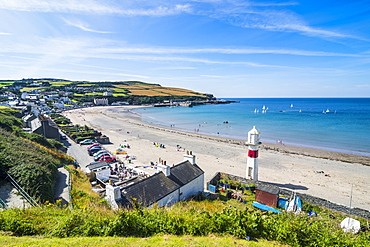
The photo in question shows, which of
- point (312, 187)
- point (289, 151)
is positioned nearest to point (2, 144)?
point (312, 187)

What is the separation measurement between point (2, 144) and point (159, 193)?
1250 centimetres

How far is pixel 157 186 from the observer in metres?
12.5

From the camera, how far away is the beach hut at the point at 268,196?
1491cm

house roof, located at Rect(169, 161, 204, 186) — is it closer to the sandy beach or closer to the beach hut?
the beach hut

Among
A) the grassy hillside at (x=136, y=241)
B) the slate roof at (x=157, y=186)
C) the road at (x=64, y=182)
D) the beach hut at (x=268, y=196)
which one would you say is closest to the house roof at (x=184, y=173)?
the slate roof at (x=157, y=186)

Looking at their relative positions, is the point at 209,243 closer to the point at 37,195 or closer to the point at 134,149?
the point at 37,195

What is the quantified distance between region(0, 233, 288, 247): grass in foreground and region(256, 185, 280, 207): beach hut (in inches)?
423

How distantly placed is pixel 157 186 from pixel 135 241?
7.29 metres

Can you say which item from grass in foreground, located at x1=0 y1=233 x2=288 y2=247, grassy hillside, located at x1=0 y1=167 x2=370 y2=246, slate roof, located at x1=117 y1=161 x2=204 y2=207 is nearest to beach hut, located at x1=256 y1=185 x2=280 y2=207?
slate roof, located at x1=117 y1=161 x2=204 y2=207

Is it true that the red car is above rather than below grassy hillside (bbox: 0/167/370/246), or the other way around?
below

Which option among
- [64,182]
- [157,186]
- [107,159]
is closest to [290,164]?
[157,186]

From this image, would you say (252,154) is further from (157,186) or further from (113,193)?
(113,193)

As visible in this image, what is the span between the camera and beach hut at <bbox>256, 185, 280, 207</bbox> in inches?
587

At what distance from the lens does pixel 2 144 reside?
14375mm
